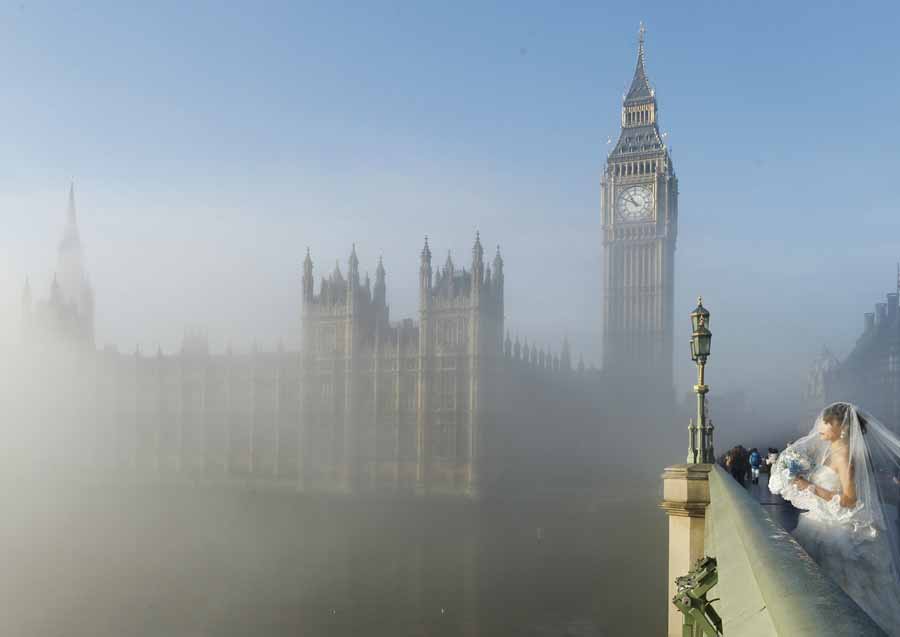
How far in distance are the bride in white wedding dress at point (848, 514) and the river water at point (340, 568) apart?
1860cm

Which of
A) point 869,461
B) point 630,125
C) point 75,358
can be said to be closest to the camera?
point 869,461

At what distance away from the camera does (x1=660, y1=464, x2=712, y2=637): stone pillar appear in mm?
8398

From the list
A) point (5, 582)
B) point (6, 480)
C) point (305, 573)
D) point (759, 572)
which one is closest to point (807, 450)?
point (759, 572)

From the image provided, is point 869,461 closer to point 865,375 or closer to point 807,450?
point 807,450

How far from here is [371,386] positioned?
50.6 meters

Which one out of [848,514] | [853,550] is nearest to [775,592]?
[853,550]

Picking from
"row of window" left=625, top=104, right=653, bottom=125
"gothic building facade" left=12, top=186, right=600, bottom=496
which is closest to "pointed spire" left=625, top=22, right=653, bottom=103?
"row of window" left=625, top=104, right=653, bottom=125

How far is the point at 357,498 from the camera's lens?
48.1 metres

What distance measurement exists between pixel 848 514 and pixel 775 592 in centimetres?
333

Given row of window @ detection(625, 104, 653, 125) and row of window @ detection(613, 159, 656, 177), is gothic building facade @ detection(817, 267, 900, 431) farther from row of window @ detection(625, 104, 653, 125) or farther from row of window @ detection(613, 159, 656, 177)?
row of window @ detection(625, 104, 653, 125)

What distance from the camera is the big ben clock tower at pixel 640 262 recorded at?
72.9 m

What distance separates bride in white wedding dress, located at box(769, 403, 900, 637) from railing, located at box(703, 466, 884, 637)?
1.67 m

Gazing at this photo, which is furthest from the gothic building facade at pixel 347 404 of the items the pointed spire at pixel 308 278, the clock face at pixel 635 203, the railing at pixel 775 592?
the railing at pixel 775 592

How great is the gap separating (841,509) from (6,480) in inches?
2764
